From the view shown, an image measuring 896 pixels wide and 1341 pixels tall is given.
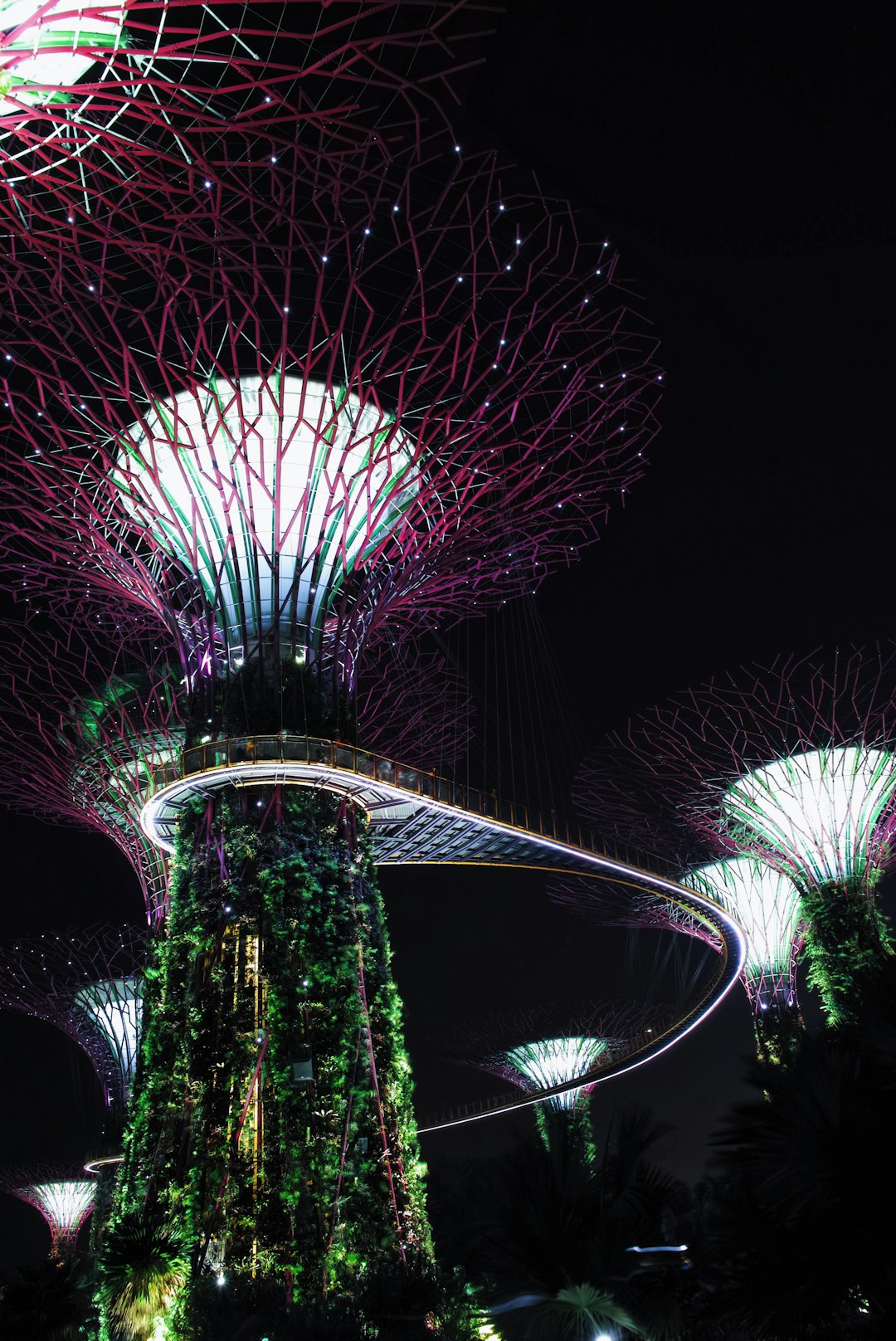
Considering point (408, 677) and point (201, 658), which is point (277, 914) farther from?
point (408, 677)

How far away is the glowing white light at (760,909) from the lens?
42.6 metres

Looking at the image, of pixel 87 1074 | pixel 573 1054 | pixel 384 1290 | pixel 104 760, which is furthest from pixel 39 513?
pixel 87 1074

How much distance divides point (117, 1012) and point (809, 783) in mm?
29355

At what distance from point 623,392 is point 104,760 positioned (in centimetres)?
1829

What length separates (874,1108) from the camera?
10961 millimetres

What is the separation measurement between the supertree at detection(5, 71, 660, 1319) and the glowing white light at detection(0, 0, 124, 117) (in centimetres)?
364

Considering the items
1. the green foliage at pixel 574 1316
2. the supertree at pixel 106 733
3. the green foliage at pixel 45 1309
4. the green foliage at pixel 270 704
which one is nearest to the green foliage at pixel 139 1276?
the green foliage at pixel 45 1309

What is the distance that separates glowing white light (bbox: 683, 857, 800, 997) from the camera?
4259cm

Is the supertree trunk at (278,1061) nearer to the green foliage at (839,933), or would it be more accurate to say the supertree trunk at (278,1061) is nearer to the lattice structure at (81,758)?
the lattice structure at (81,758)

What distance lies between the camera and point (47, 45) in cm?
1152

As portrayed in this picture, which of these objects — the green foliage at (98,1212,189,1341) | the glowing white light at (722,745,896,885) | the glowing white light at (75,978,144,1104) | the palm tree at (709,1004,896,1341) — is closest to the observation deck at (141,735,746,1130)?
the glowing white light at (722,745,896,885)

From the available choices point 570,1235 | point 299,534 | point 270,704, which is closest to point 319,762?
point 270,704

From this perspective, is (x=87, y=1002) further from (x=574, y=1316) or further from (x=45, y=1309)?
(x=574, y=1316)

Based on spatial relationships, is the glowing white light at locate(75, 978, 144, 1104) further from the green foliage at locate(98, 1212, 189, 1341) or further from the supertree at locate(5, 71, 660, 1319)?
the green foliage at locate(98, 1212, 189, 1341)
